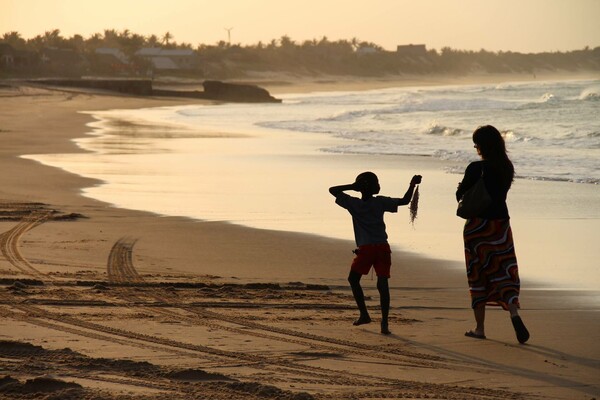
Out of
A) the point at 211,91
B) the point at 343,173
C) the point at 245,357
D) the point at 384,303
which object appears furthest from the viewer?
the point at 211,91

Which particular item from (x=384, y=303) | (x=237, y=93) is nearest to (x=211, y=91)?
Answer: (x=237, y=93)

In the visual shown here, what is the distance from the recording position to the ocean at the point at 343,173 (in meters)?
11.7

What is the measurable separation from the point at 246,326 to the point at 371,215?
1146 mm

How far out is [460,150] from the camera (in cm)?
2577

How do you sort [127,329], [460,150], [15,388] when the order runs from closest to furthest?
1. [15,388]
2. [127,329]
3. [460,150]

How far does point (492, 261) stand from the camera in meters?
6.99

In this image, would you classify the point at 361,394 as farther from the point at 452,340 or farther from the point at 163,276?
the point at 163,276

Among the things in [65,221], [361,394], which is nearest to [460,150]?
[65,221]

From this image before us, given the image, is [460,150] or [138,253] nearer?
[138,253]

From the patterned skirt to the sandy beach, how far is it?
0.99ft

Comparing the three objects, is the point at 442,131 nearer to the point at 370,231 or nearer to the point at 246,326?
the point at 370,231

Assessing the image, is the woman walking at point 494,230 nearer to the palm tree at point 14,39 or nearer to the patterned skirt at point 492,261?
the patterned skirt at point 492,261

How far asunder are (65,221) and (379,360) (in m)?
6.97

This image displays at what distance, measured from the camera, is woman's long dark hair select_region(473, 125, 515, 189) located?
6.96m
